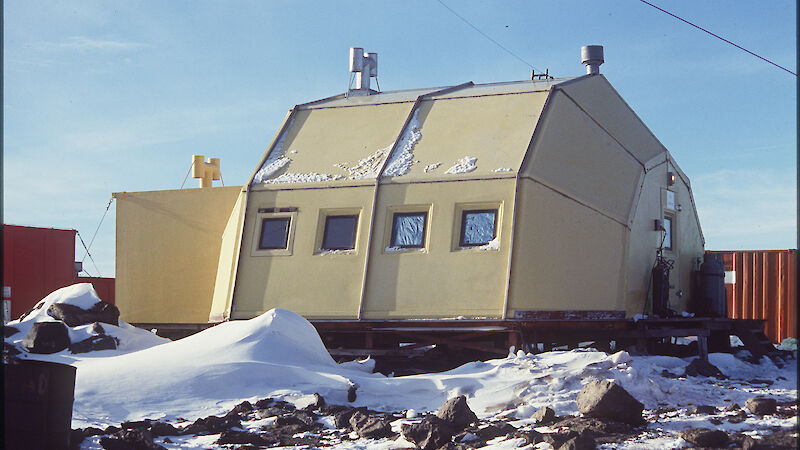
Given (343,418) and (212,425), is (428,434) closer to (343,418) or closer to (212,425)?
(343,418)

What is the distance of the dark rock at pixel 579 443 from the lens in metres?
7.03

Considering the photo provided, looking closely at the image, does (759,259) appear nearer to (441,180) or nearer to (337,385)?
(441,180)

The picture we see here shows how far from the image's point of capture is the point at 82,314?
13766mm

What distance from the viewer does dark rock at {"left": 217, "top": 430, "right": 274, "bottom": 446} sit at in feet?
27.2

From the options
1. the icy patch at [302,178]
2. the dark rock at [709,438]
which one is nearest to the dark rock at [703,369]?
the dark rock at [709,438]

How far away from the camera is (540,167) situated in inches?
543

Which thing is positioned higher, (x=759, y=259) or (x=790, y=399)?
(x=759, y=259)

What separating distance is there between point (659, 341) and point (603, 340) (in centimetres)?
194

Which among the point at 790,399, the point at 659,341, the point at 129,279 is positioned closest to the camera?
the point at 790,399

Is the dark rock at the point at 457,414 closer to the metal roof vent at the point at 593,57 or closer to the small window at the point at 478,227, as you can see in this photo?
the small window at the point at 478,227

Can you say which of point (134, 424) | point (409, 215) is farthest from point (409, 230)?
point (134, 424)

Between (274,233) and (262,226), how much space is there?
0.26 meters

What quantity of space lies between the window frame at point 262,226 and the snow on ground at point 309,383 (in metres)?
2.76

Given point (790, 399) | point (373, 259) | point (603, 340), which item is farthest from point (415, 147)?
point (790, 399)
